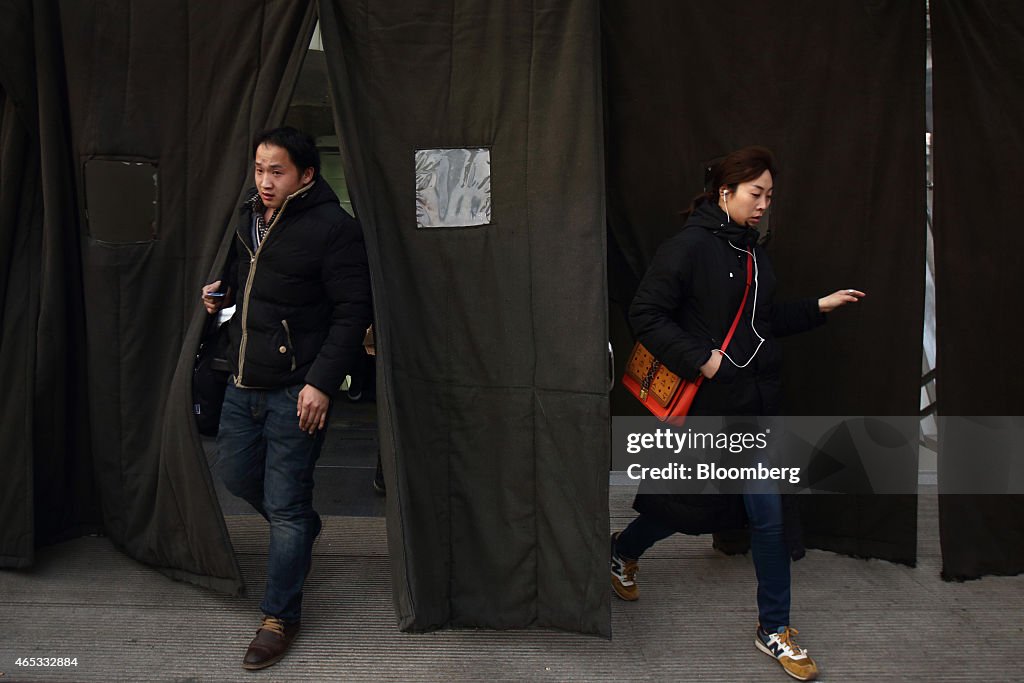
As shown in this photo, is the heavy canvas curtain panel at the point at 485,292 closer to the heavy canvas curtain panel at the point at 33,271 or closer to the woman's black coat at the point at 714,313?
the woman's black coat at the point at 714,313

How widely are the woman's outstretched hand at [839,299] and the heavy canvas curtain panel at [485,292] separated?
2.90 feet

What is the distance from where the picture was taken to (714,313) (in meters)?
3.10

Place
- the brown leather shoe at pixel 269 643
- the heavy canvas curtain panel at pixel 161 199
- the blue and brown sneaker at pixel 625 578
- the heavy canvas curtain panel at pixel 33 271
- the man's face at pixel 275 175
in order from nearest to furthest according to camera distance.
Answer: the man's face at pixel 275 175
the brown leather shoe at pixel 269 643
the heavy canvas curtain panel at pixel 161 199
the heavy canvas curtain panel at pixel 33 271
the blue and brown sneaker at pixel 625 578

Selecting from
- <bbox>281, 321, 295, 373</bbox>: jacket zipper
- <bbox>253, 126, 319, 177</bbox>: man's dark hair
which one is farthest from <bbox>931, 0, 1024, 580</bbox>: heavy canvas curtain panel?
<bbox>281, 321, 295, 373</bbox>: jacket zipper

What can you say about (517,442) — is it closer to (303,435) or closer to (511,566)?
(511,566)

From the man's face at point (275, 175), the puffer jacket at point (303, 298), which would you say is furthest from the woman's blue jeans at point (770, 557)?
the man's face at point (275, 175)

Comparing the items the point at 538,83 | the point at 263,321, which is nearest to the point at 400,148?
the point at 538,83

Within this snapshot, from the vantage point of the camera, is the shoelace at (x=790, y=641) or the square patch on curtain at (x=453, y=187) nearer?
A: the shoelace at (x=790, y=641)

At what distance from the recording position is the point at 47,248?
358cm

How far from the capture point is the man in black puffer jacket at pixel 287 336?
9.77 ft

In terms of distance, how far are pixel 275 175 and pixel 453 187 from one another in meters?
0.67

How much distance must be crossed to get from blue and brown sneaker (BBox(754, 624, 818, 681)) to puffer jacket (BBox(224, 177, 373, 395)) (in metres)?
1.90

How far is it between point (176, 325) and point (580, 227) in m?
1.82

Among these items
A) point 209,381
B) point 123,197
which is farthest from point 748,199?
point 123,197
